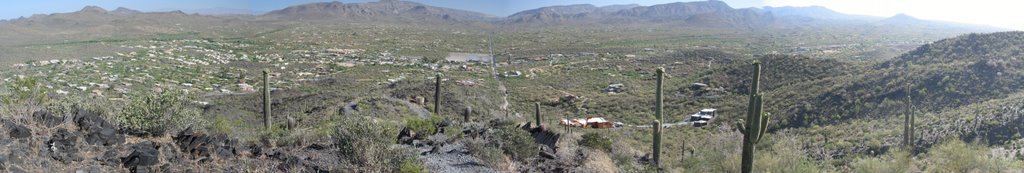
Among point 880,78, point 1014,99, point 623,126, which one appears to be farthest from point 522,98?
point 1014,99

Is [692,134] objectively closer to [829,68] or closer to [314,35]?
[829,68]

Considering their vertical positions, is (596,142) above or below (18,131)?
below

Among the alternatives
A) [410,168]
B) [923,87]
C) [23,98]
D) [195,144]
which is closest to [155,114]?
[195,144]

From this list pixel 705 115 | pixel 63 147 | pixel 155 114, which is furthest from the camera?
pixel 705 115

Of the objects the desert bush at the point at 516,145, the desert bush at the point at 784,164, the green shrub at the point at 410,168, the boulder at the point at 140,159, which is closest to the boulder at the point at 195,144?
the boulder at the point at 140,159

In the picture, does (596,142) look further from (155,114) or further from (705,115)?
(705,115)

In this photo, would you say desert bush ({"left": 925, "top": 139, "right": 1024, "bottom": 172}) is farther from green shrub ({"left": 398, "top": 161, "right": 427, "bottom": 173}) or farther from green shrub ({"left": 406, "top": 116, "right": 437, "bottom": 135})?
green shrub ({"left": 406, "top": 116, "right": 437, "bottom": 135})
